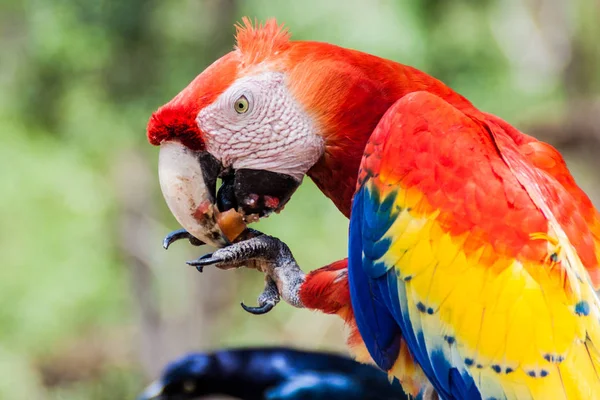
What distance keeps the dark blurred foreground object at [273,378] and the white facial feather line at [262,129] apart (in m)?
0.90

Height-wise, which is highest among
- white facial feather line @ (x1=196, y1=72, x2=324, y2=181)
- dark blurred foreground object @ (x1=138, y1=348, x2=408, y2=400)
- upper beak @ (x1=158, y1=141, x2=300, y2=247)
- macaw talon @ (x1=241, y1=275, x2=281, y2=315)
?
white facial feather line @ (x1=196, y1=72, x2=324, y2=181)

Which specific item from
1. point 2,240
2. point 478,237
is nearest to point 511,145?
point 478,237

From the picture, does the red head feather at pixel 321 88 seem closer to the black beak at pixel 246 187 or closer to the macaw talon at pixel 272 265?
the black beak at pixel 246 187

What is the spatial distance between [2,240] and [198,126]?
14.2 feet

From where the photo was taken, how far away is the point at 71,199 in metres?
4.53

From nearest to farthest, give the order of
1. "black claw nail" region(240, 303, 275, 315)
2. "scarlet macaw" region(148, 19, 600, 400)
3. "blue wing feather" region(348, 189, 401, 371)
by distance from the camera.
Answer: "scarlet macaw" region(148, 19, 600, 400), "blue wing feather" region(348, 189, 401, 371), "black claw nail" region(240, 303, 275, 315)

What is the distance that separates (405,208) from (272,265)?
15.7 inches

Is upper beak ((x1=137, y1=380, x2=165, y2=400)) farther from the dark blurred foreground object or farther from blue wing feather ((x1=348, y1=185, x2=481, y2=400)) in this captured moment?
blue wing feather ((x1=348, y1=185, x2=481, y2=400))

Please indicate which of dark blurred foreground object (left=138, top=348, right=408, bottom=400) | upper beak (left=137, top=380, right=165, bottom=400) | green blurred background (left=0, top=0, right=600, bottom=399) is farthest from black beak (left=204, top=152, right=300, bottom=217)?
green blurred background (left=0, top=0, right=600, bottom=399)

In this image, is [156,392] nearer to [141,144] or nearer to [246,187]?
[246,187]

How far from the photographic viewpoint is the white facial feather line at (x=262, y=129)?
1.30 meters

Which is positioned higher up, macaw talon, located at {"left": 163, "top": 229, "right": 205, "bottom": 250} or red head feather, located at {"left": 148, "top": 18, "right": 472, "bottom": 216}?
red head feather, located at {"left": 148, "top": 18, "right": 472, "bottom": 216}

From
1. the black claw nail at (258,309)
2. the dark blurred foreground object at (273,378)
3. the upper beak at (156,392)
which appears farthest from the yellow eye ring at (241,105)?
the upper beak at (156,392)

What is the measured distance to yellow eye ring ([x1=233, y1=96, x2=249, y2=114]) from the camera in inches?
51.2
